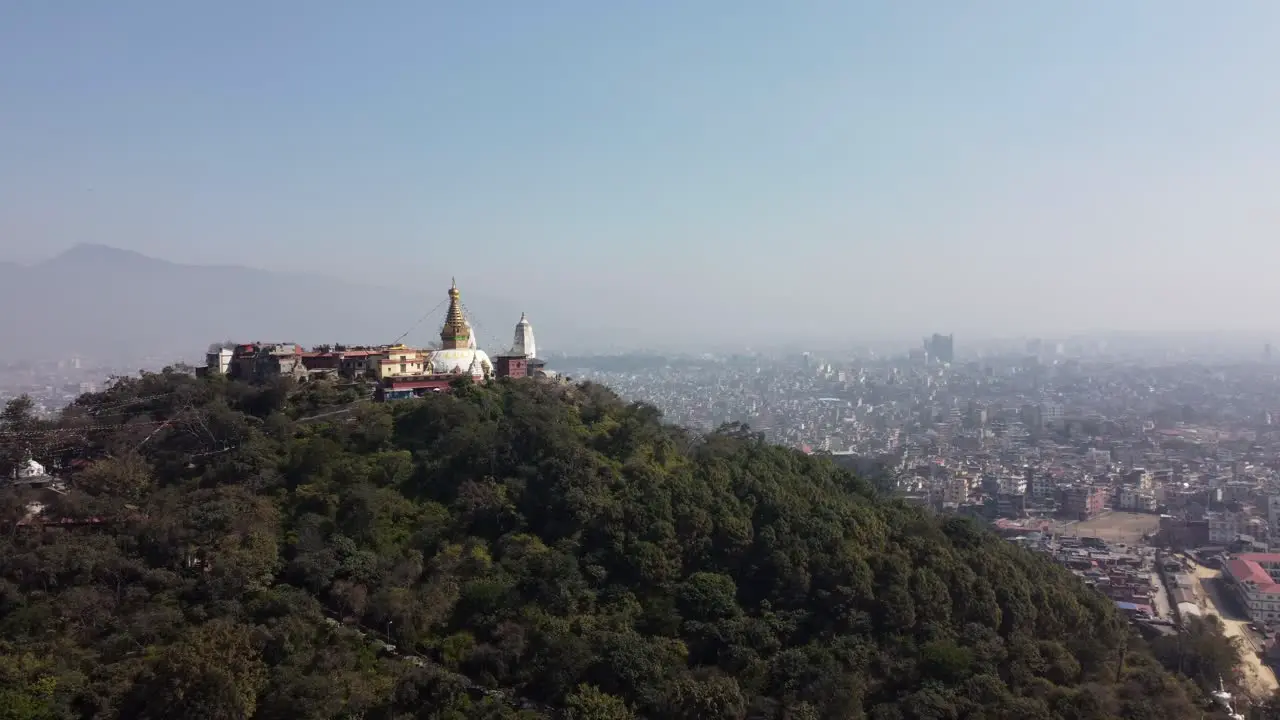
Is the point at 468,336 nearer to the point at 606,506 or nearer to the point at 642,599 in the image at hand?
the point at 606,506

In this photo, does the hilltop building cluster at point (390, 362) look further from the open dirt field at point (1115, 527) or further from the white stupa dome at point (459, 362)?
the open dirt field at point (1115, 527)

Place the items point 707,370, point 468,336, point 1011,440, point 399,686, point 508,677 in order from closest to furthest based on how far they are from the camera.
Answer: point 399,686
point 508,677
point 468,336
point 1011,440
point 707,370

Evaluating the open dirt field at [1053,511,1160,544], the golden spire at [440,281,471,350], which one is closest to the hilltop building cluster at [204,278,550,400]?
the golden spire at [440,281,471,350]

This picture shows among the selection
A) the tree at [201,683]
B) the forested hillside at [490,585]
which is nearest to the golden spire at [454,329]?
the forested hillside at [490,585]

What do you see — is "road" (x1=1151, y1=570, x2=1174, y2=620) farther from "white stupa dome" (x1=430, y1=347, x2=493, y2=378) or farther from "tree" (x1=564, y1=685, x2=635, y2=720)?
"white stupa dome" (x1=430, y1=347, x2=493, y2=378)

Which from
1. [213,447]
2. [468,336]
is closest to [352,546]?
[213,447]

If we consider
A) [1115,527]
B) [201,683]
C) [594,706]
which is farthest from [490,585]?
[1115,527]
